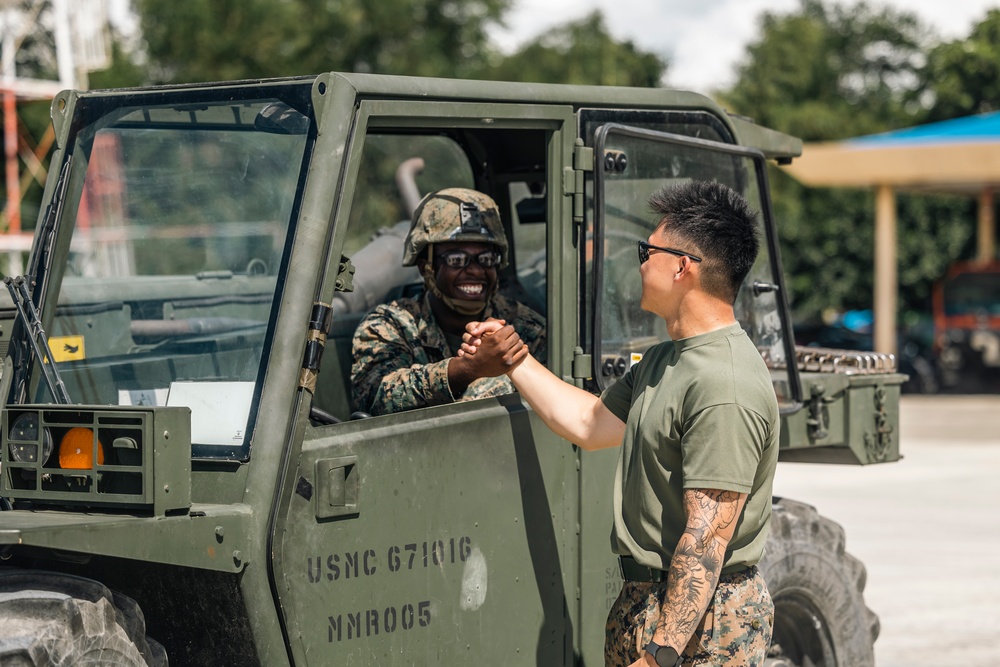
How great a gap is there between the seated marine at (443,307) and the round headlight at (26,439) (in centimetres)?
109

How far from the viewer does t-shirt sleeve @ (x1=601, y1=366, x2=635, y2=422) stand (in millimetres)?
3713

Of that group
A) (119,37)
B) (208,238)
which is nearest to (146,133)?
(208,238)

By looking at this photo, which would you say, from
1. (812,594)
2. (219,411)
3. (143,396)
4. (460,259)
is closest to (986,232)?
(812,594)

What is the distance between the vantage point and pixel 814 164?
960 inches

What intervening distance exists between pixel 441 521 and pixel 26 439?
104cm

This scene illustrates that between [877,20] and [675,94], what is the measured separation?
55422mm

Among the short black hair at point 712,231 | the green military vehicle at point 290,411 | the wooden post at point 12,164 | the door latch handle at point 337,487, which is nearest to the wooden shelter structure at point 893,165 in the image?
the wooden post at point 12,164

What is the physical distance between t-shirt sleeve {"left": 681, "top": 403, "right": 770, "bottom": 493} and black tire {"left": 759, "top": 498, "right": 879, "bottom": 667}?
1.70 m

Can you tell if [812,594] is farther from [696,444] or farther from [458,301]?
[696,444]

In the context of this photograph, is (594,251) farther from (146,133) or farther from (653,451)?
(146,133)

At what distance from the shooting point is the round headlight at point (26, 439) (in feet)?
10.4

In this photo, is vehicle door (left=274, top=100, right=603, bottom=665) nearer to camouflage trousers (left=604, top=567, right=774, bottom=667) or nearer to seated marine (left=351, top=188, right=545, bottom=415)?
seated marine (left=351, top=188, right=545, bottom=415)

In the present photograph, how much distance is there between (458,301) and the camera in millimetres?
4363

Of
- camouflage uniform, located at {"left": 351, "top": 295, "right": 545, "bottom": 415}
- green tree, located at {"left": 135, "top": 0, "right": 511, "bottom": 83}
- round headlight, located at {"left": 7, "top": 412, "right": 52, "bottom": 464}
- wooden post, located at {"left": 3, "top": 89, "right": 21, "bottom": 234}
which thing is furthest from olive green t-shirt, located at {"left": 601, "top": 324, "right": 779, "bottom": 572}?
green tree, located at {"left": 135, "top": 0, "right": 511, "bottom": 83}
